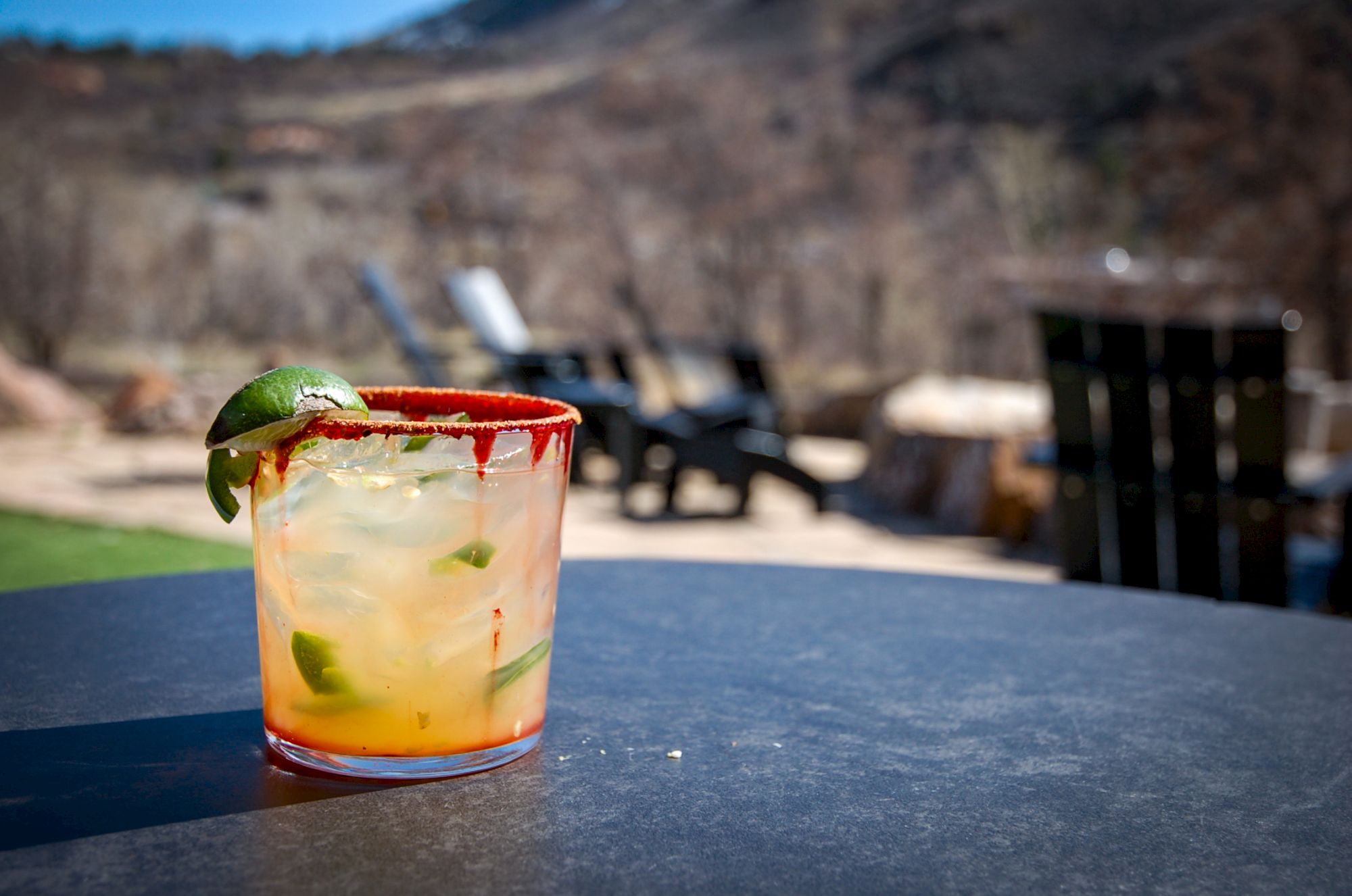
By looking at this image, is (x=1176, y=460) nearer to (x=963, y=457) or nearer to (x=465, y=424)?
(x=465, y=424)

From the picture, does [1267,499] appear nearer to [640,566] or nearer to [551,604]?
[640,566]

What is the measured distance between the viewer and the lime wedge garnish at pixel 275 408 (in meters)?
0.59

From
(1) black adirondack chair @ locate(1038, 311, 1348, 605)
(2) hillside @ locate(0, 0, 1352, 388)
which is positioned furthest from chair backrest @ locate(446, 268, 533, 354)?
(1) black adirondack chair @ locate(1038, 311, 1348, 605)

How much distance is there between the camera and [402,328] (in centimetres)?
631

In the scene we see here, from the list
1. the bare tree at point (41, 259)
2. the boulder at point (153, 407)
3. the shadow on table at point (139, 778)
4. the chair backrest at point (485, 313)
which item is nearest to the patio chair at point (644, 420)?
the chair backrest at point (485, 313)

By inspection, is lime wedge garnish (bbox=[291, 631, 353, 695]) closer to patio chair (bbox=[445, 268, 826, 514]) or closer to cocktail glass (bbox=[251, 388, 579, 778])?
cocktail glass (bbox=[251, 388, 579, 778])

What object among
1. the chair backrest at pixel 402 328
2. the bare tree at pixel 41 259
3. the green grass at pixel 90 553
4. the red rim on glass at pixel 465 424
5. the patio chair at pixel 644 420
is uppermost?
the bare tree at pixel 41 259

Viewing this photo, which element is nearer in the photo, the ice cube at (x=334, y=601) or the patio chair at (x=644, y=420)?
the ice cube at (x=334, y=601)

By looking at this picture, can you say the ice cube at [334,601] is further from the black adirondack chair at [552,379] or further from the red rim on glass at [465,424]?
the black adirondack chair at [552,379]

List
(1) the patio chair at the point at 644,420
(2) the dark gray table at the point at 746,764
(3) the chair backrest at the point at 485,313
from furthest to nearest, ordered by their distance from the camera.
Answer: (3) the chair backrest at the point at 485,313
(1) the patio chair at the point at 644,420
(2) the dark gray table at the point at 746,764

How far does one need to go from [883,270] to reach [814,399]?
8.04ft

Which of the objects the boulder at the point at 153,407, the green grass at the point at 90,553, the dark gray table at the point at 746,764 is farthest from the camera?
the boulder at the point at 153,407

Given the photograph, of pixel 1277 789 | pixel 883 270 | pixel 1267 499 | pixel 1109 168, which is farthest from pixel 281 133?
pixel 1277 789

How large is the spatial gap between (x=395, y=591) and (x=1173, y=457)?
2510 millimetres
